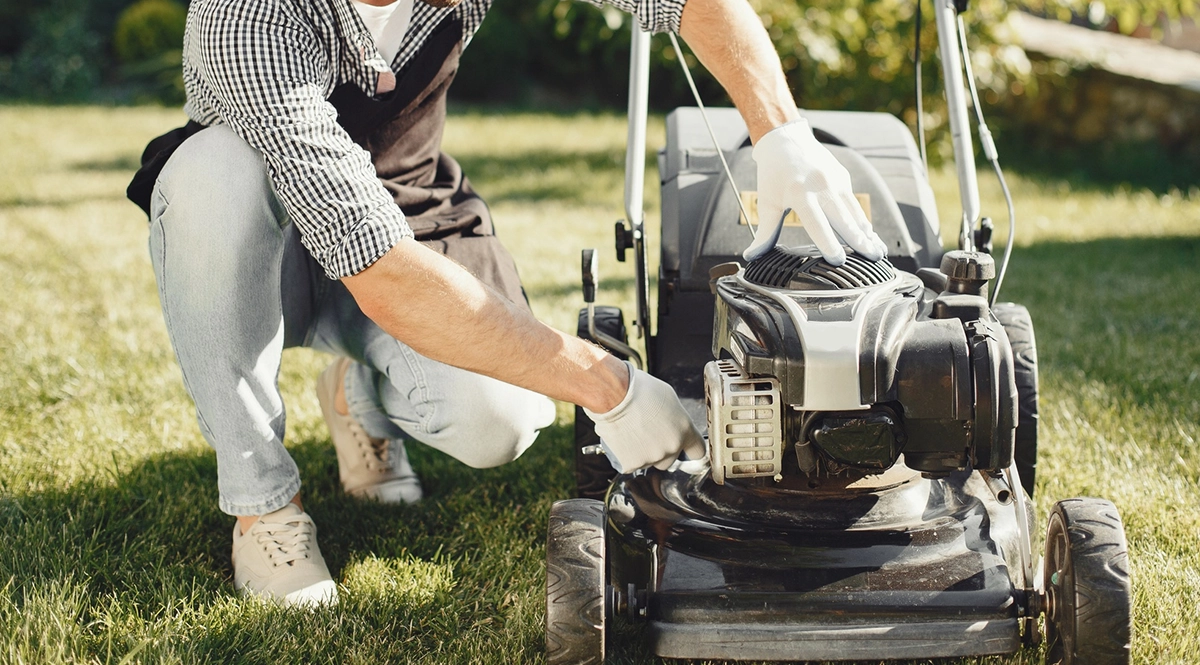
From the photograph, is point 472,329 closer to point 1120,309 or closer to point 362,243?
point 362,243

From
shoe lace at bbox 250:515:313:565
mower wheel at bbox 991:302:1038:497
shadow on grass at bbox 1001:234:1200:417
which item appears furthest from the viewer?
shadow on grass at bbox 1001:234:1200:417

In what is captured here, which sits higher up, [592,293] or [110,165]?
Result: [592,293]

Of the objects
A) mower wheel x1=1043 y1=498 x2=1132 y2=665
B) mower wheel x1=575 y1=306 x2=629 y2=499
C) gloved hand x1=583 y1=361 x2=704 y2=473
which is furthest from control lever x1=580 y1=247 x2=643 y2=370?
mower wheel x1=1043 y1=498 x2=1132 y2=665

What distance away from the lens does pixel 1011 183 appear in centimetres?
580

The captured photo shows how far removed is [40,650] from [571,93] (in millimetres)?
8856

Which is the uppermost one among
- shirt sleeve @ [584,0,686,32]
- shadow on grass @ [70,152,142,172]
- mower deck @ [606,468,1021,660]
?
shirt sleeve @ [584,0,686,32]

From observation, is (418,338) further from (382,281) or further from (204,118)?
(204,118)

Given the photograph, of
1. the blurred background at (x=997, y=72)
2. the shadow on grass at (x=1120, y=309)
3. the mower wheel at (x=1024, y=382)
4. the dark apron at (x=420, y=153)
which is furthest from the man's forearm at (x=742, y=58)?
the blurred background at (x=997, y=72)

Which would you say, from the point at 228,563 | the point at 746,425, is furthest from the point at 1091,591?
the point at 228,563

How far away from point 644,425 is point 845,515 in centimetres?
33

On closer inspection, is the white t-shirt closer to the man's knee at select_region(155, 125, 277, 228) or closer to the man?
the man

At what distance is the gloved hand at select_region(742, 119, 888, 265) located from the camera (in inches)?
67.2

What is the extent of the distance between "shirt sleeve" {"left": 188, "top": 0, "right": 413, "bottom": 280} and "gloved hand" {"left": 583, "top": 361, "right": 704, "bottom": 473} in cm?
40

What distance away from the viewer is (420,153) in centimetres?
212
